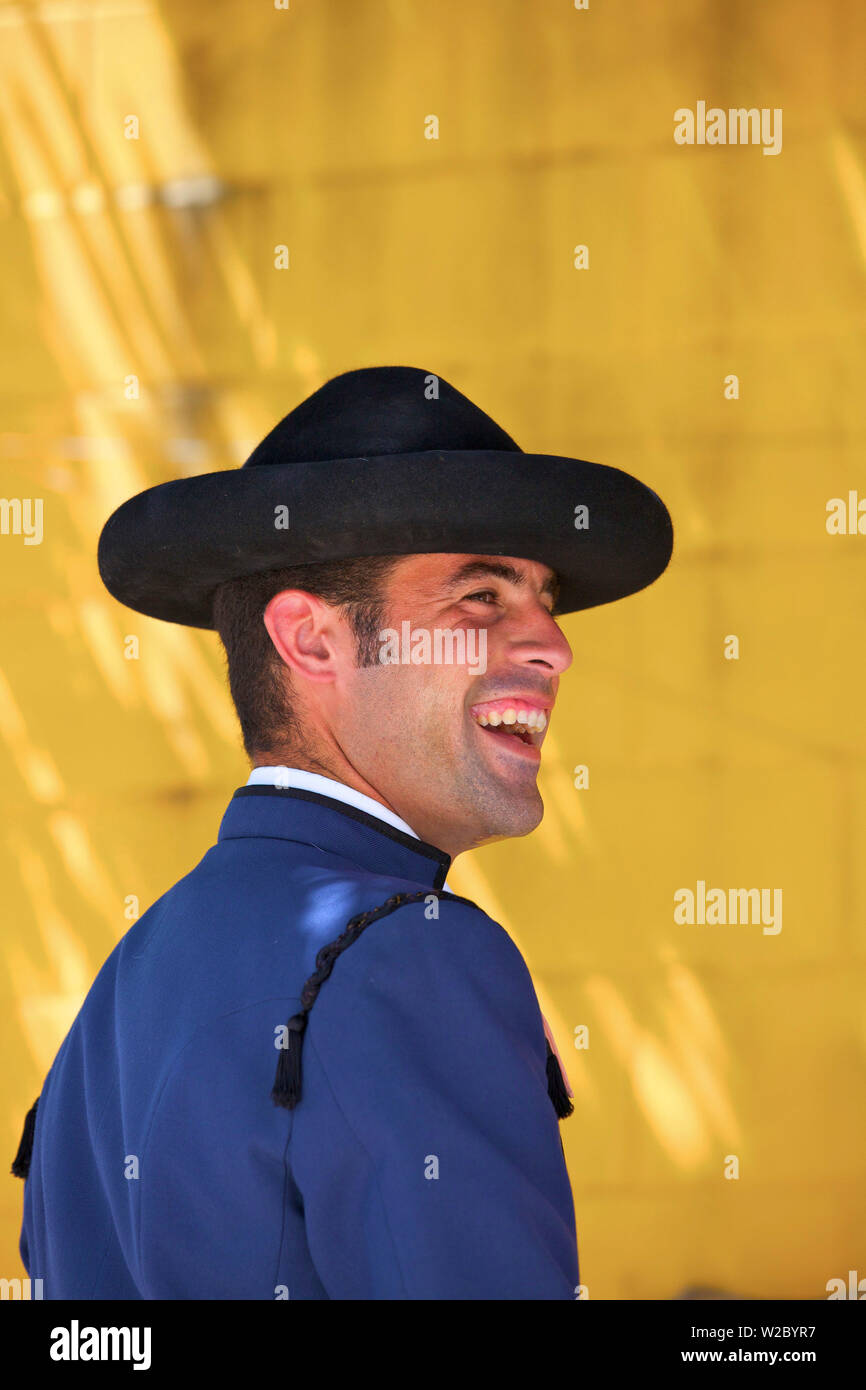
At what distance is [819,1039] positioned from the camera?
131 inches

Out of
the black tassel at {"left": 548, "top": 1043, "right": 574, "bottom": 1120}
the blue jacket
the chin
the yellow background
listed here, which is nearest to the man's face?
the chin

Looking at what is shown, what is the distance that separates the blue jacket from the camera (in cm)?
103

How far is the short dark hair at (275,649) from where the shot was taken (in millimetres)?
1471

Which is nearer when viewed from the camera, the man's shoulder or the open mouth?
the man's shoulder

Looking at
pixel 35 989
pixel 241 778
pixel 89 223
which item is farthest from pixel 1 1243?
pixel 89 223

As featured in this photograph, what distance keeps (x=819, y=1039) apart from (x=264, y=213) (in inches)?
105

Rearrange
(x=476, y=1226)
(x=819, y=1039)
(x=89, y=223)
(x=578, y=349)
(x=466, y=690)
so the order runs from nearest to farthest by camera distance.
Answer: (x=476, y=1226)
(x=466, y=690)
(x=819, y=1039)
(x=578, y=349)
(x=89, y=223)

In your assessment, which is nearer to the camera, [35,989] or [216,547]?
[216,547]

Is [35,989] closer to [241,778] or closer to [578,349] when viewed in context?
[241,778]

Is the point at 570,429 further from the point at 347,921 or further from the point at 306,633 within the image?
the point at 347,921

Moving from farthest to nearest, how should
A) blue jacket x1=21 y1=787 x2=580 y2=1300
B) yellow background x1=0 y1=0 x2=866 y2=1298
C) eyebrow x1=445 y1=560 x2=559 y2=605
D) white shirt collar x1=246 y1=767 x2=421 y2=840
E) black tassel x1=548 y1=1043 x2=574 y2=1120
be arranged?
yellow background x1=0 y1=0 x2=866 y2=1298, eyebrow x1=445 y1=560 x2=559 y2=605, white shirt collar x1=246 y1=767 x2=421 y2=840, black tassel x1=548 y1=1043 x2=574 y2=1120, blue jacket x1=21 y1=787 x2=580 y2=1300

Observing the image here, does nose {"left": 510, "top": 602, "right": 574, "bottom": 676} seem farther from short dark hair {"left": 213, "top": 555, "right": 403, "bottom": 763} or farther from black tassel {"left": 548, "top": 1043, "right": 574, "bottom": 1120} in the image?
black tassel {"left": 548, "top": 1043, "right": 574, "bottom": 1120}

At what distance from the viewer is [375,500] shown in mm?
1437

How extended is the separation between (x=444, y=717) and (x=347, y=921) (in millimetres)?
352
